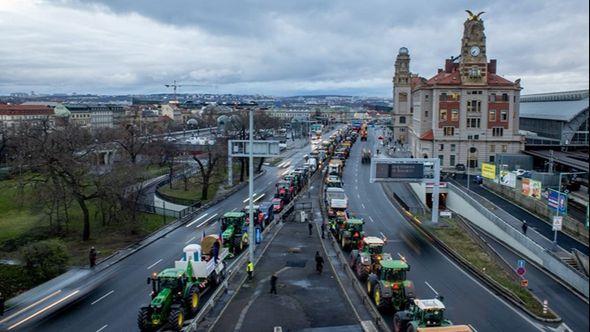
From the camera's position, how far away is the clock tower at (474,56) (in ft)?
264

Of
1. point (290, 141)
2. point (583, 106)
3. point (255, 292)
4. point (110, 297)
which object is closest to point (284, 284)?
point (255, 292)

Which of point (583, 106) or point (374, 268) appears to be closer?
point (374, 268)

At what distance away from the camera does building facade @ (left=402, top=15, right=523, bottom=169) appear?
264 feet

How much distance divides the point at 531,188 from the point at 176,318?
40.3 metres

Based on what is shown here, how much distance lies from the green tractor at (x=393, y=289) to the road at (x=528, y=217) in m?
13.1

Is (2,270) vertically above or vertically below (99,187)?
below

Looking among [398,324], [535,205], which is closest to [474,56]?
[535,205]

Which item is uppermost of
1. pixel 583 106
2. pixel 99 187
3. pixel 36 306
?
pixel 583 106

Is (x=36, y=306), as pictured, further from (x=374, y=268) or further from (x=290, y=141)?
(x=290, y=141)

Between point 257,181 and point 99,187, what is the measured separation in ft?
138

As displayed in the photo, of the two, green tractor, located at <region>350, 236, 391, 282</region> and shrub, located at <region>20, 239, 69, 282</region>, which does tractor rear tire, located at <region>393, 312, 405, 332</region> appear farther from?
shrub, located at <region>20, 239, 69, 282</region>

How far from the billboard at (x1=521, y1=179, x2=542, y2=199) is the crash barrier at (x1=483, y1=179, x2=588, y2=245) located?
637mm

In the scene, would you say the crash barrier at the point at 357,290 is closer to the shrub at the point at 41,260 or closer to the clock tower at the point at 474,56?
Result: the shrub at the point at 41,260

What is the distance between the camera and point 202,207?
200 feet
